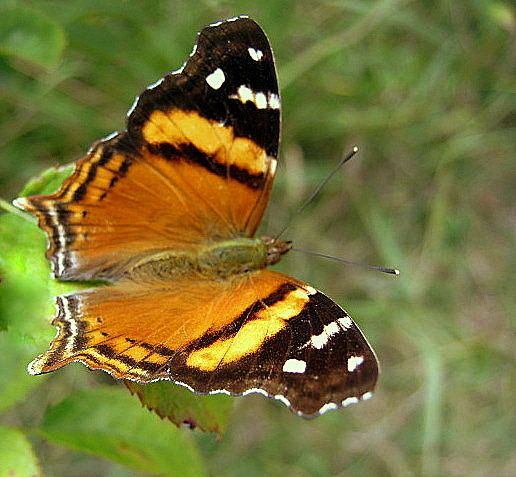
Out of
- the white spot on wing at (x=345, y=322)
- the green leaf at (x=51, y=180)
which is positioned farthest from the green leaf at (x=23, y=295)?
the white spot on wing at (x=345, y=322)

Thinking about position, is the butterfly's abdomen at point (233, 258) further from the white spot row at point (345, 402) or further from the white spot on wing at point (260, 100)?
the white spot row at point (345, 402)

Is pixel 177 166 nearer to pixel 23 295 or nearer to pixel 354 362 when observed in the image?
pixel 23 295

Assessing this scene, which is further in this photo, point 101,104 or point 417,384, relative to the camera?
point 417,384

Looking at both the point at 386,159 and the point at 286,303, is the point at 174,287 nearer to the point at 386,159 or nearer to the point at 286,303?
the point at 286,303

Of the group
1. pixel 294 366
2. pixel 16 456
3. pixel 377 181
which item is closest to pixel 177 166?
pixel 294 366

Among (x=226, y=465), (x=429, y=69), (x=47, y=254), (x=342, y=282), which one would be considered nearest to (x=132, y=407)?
(x=47, y=254)

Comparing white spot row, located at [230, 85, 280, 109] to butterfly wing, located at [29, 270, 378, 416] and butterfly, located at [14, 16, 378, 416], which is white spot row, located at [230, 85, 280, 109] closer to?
butterfly, located at [14, 16, 378, 416]
